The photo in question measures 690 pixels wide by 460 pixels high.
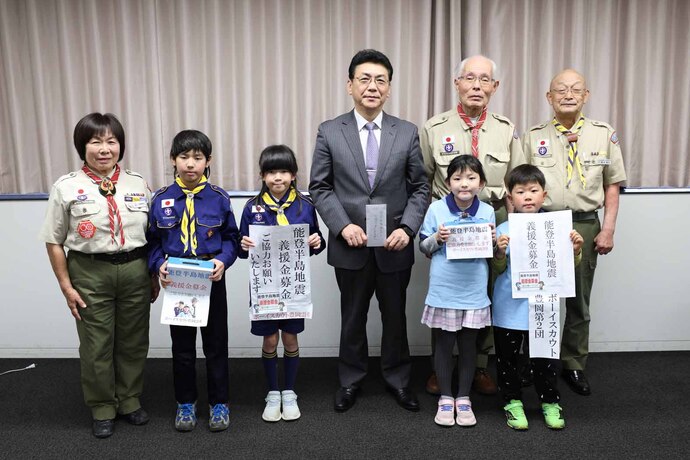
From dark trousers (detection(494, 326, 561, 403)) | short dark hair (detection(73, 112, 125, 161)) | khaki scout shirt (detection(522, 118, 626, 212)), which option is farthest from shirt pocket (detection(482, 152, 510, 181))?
short dark hair (detection(73, 112, 125, 161))

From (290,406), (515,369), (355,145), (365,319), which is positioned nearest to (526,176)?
(355,145)

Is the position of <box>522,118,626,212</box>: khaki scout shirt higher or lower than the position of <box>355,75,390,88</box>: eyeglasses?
lower

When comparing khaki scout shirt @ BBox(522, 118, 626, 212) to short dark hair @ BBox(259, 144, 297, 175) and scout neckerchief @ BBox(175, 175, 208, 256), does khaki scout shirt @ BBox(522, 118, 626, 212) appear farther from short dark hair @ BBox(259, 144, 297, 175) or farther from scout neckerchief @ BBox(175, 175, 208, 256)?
scout neckerchief @ BBox(175, 175, 208, 256)

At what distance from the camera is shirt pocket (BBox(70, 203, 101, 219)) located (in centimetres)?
228

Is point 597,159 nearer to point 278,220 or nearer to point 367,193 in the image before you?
point 367,193

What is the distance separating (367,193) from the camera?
8.22 feet

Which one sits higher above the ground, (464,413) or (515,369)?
(515,369)

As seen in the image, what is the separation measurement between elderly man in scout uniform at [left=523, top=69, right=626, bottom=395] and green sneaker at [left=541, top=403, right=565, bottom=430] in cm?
44

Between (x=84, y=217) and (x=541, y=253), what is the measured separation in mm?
2013

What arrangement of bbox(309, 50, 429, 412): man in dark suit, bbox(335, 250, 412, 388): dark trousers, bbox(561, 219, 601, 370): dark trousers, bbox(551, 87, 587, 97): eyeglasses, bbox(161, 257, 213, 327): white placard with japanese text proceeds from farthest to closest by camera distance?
1. bbox(561, 219, 601, 370): dark trousers
2. bbox(551, 87, 587, 97): eyeglasses
3. bbox(335, 250, 412, 388): dark trousers
4. bbox(309, 50, 429, 412): man in dark suit
5. bbox(161, 257, 213, 327): white placard with japanese text

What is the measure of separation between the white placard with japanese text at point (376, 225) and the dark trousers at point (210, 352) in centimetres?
73

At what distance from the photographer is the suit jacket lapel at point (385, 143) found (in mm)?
2506

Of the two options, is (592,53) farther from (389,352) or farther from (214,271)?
(214,271)

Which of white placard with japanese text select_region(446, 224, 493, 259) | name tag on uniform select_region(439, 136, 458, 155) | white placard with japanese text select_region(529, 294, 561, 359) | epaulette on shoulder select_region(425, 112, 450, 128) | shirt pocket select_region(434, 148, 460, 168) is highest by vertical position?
epaulette on shoulder select_region(425, 112, 450, 128)
